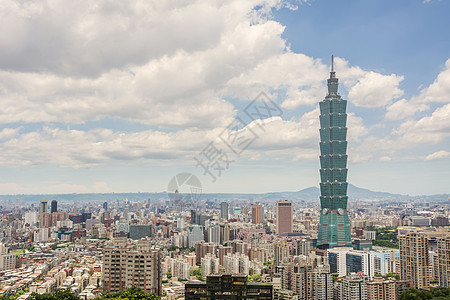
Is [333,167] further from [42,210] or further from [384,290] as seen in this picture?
[42,210]

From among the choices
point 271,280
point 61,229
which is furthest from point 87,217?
point 271,280

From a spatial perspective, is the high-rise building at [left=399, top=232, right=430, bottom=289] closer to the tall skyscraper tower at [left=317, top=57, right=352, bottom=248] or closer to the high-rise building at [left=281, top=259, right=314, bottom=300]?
the high-rise building at [left=281, top=259, right=314, bottom=300]

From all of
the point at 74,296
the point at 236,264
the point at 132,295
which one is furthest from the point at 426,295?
the point at 236,264

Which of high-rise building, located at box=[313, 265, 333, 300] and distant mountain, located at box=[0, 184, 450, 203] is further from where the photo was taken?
distant mountain, located at box=[0, 184, 450, 203]

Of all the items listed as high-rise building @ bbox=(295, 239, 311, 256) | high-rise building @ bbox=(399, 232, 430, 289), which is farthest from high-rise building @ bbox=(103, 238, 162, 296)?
high-rise building @ bbox=(295, 239, 311, 256)

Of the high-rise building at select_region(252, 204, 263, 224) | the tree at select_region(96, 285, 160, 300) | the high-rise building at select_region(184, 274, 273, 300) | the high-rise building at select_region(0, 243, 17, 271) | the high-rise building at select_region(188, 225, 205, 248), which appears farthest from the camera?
the high-rise building at select_region(252, 204, 263, 224)

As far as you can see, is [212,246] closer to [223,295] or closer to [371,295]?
[371,295]
